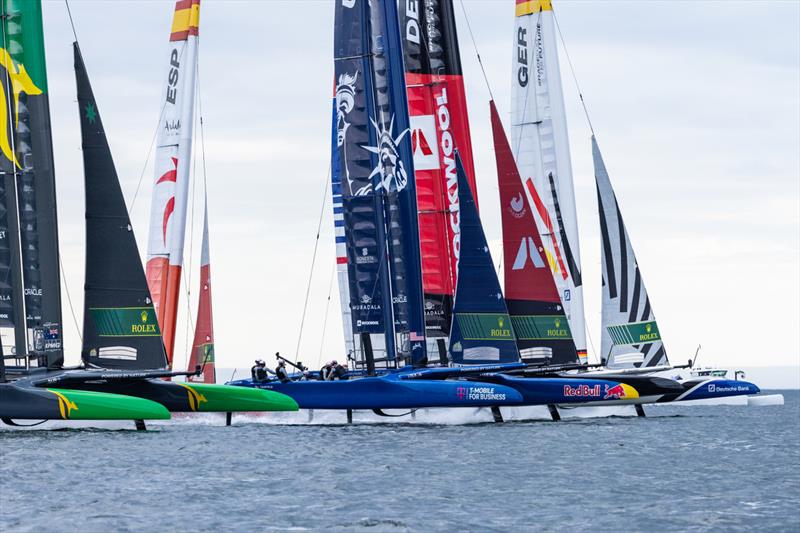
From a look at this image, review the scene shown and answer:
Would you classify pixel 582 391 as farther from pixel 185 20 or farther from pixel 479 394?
pixel 185 20

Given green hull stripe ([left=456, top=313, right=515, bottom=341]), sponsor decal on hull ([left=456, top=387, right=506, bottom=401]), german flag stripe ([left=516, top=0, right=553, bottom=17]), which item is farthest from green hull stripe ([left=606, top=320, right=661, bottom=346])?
sponsor decal on hull ([left=456, top=387, right=506, bottom=401])

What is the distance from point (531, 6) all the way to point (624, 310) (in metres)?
8.44

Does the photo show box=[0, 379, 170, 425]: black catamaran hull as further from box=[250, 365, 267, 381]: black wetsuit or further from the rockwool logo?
the rockwool logo

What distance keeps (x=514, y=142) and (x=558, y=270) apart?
11.9ft

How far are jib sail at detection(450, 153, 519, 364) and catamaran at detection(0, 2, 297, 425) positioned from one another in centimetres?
442

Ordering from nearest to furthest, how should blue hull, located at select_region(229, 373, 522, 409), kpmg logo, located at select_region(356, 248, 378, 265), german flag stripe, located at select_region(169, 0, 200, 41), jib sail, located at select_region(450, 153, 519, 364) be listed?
blue hull, located at select_region(229, 373, 522, 409)
jib sail, located at select_region(450, 153, 519, 364)
kpmg logo, located at select_region(356, 248, 378, 265)
german flag stripe, located at select_region(169, 0, 200, 41)

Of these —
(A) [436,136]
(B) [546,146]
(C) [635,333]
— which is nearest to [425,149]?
(A) [436,136]

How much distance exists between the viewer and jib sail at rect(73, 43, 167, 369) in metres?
25.7

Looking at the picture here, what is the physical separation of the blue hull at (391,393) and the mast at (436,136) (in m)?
4.06

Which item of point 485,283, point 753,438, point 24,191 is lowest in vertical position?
point 753,438

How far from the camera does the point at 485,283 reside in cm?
2880

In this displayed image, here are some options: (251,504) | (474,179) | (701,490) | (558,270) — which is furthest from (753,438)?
(251,504)

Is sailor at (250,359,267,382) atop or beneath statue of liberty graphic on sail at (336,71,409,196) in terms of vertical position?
beneath

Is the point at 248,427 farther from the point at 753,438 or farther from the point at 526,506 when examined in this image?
the point at 526,506
